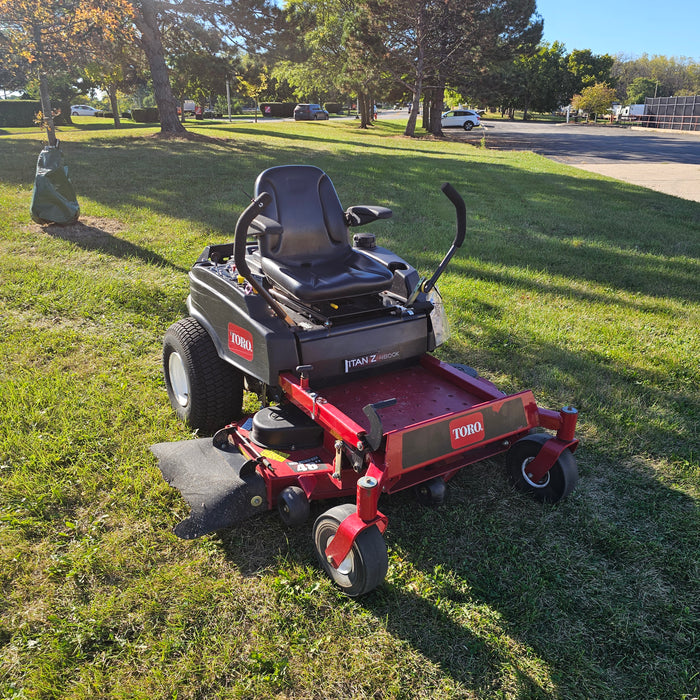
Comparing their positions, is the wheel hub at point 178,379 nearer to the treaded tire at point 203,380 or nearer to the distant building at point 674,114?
Result: the treaded tire at point 203,380

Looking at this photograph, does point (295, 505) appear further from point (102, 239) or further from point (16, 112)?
point (16, 112)

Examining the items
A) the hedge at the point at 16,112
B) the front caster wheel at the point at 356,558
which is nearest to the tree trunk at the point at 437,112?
the hedge at the point at 16,112

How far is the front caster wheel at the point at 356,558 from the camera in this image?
228 cm

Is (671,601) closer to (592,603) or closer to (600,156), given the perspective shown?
(592,603)

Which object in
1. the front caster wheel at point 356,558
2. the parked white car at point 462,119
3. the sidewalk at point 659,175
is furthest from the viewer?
the parked white car at point 462,119

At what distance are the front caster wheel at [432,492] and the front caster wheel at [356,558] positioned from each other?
1.87 feet

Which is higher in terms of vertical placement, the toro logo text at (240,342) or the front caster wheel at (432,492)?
the toro logo text at (240,342)

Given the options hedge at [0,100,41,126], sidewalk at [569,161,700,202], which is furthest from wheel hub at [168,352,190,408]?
hedge at [0,100,41,126]

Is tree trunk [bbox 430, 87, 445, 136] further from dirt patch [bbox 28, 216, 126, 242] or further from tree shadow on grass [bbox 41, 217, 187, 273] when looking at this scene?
tree shadow on grass [bbox 41, 217, 187, 273]

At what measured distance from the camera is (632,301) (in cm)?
591

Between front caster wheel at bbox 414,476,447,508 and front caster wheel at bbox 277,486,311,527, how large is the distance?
1.97 ft

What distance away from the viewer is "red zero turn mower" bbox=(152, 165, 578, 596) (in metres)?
2.52

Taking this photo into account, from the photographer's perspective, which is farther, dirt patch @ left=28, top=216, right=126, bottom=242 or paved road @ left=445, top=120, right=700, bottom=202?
paved road @ left=445, top=120, right=700, bottom=202

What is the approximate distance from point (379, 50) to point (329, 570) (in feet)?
80.4
